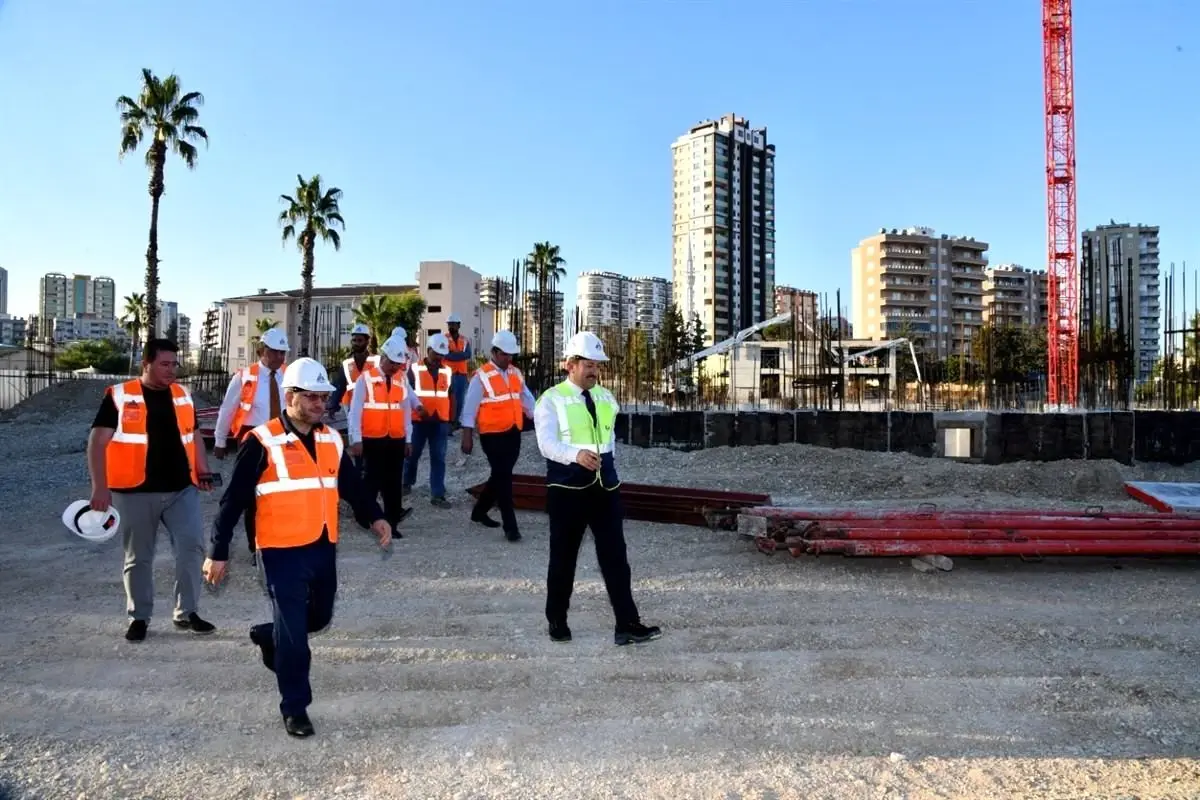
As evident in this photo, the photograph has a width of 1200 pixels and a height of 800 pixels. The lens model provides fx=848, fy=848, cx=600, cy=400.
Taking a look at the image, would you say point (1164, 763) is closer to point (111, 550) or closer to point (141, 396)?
point (141, 396)

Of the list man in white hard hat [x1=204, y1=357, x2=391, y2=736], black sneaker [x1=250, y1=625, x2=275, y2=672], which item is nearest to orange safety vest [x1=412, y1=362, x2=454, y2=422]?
man in white hard hat [x1=204, y1=357, x2=391, y2=736]

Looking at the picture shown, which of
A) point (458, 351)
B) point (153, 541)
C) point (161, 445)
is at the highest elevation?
point (458, 351)

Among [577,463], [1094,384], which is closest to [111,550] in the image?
[577,463]

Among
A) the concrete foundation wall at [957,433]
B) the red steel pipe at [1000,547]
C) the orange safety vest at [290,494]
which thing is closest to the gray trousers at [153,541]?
the orange safety vest at [290,494]

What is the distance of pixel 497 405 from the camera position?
24.1ft

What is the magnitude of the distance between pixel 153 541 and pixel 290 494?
1.80m

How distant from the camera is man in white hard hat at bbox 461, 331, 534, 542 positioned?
7.34 meters

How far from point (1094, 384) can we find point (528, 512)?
1649 centimetres

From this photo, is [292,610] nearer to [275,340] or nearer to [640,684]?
[640,684]

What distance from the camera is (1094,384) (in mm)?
19703

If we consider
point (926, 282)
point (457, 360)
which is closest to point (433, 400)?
point (457, 360)

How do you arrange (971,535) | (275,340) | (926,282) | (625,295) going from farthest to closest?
(625,295)
(926,282)
(275,340)
(971,535)

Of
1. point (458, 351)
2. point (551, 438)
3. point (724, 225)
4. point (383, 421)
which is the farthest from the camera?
point (724, 225)

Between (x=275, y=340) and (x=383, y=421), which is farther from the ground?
(x=275, y=340)
